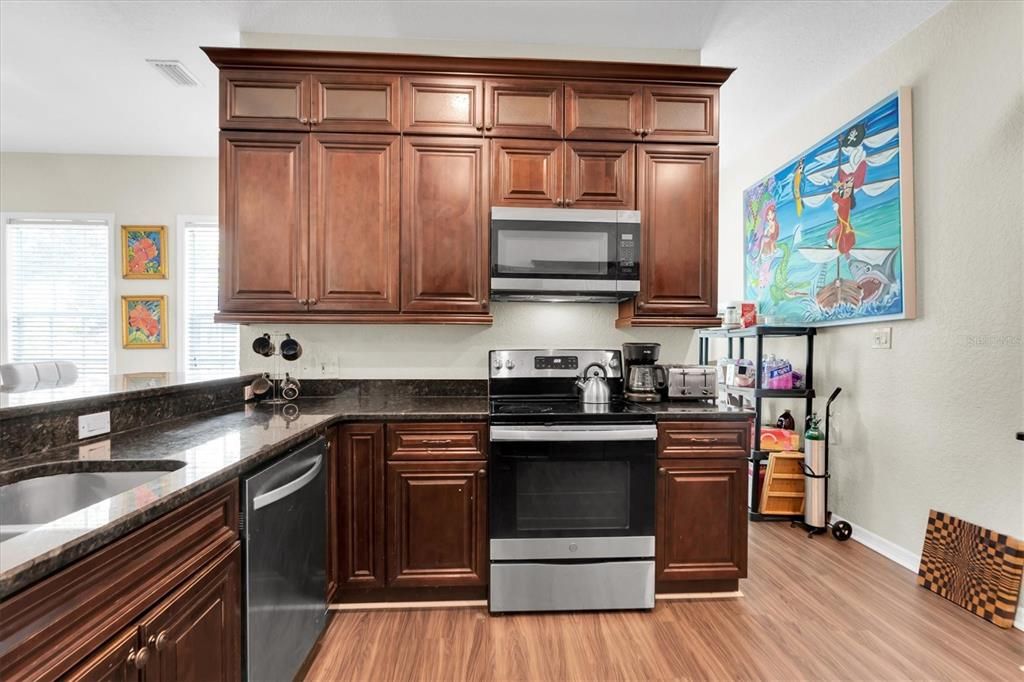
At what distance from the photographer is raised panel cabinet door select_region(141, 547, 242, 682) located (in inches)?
38.1

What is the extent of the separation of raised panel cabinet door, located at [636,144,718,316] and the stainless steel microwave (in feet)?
0.37

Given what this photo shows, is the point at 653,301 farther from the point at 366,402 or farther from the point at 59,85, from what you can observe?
the point at 59,85

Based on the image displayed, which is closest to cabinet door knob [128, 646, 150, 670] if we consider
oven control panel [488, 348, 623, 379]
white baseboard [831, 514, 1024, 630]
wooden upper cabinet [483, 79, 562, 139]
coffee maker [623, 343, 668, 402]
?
oven control panel [488, 348, 623, 379]

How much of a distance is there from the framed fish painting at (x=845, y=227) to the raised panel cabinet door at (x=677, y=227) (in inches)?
38.9

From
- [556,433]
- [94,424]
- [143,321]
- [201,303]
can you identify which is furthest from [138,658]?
[143,321]

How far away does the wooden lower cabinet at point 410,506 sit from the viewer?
6.81ft

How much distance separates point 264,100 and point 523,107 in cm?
134

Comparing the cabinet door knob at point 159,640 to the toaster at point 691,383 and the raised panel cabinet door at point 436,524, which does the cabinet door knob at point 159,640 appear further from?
the toaster at point 691,383

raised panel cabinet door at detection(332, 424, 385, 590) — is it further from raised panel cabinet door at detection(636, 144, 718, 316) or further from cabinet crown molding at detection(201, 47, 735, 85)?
cabinet crown molding at detection(201, 47, 735, 85)

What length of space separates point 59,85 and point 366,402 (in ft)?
10.5

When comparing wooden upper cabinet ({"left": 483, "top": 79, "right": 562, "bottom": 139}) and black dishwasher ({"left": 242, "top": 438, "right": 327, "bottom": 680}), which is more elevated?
wooden upper cabinet ({"left": 483, "top": 79, "right": 562, "bottom": 139})

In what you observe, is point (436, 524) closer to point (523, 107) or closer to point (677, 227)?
point (677, 227)

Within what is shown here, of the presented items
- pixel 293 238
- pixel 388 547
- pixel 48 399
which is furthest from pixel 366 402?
pixel 48 399

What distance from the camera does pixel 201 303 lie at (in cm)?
441
